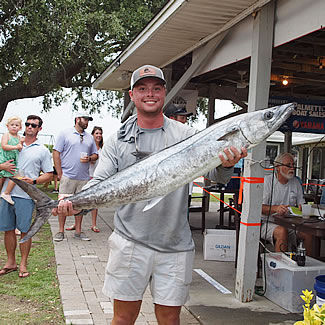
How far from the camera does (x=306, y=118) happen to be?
9.34 m

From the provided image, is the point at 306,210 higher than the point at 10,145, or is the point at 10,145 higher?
the point at 10,145

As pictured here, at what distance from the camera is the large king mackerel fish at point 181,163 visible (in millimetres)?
2086

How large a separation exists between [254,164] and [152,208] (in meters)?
2.27

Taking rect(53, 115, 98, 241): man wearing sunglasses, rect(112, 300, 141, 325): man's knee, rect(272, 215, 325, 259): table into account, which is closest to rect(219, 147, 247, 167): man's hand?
A: rect(112, 300, 141, 325): man's knee

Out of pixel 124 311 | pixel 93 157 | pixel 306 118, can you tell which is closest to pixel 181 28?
pixel 93 157

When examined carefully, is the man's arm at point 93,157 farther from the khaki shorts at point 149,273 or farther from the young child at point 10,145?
the khaki shorts at point 149,273

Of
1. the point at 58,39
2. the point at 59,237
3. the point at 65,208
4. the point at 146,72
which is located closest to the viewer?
the point at 65,208

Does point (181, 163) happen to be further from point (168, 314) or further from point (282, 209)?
point (282, 209)

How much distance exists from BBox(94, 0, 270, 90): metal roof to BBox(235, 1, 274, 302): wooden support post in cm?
27

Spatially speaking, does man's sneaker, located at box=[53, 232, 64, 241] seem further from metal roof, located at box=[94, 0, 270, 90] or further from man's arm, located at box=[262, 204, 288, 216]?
man's arm, located at box=[262, 204, 288, 216]

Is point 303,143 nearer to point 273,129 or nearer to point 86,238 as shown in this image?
point 86,238

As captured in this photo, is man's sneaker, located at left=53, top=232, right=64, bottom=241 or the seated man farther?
man's sneaker, located at left=53, top=232, right=64, bottom=241

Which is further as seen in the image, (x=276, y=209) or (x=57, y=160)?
(x=57, y=160)

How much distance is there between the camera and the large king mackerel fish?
2.09 meters
